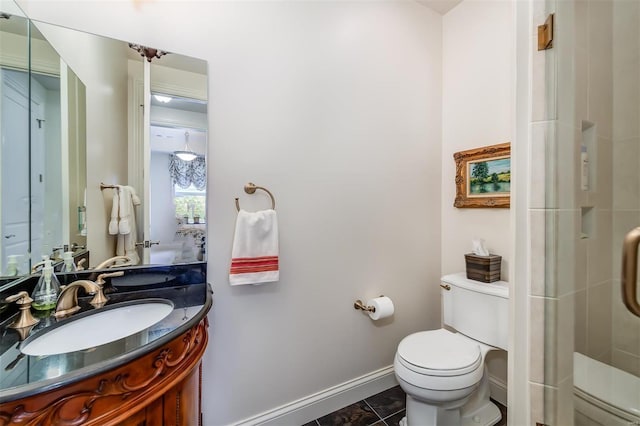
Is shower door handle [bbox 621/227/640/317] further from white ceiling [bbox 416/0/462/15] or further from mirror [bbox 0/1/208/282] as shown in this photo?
white ceiling [bbox 416/0/462/15]

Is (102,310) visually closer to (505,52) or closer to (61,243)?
(61,243)

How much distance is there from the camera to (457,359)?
4.31 ft

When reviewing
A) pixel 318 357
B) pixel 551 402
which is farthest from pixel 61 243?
pixel 551 402

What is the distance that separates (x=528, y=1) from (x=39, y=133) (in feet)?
5.90

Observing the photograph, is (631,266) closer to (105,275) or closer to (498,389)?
(498,389)

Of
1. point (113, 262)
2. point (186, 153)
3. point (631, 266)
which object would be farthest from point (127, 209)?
point (631, 266)

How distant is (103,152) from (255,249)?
0.78 meters

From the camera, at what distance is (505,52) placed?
1674mm

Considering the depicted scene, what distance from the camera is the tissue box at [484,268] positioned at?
5.29ft

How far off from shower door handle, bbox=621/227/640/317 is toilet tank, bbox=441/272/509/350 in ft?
2.60

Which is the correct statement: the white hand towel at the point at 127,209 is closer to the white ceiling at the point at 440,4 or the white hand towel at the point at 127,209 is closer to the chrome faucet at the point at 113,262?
the chrome faucet at the point at 113,262

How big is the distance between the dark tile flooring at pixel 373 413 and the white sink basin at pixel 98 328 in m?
1.11

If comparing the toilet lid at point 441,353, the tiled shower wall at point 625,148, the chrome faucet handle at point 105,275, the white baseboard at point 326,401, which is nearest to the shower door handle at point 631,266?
the tiled shower wall at point 625,148

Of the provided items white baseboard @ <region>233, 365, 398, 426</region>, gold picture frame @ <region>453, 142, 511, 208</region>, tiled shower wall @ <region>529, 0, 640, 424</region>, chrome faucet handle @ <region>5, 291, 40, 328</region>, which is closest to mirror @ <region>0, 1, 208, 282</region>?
chrome faucet handle @ <region>5, 291, 40, 328</region>
